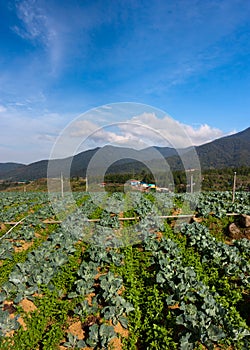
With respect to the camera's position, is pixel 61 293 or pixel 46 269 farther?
pixel 46 269

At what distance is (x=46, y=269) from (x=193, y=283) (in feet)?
12.5

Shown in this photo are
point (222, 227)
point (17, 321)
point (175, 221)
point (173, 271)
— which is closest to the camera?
point (17, 321)

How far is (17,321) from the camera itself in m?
4.59

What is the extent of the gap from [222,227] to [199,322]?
7.43 metres

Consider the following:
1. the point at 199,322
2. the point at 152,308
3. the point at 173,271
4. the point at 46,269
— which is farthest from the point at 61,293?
the point at 199,322

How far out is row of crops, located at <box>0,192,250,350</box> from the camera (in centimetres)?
425

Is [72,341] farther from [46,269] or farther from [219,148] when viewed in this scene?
[219,148]

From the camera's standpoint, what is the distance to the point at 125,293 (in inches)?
225

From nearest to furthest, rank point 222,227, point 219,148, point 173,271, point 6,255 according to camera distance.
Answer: point 173,271, point 6,255, point 222,227, point 219,148

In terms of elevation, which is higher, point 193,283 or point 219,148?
point 219,148

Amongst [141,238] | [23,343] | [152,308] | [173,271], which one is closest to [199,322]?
[152,308]

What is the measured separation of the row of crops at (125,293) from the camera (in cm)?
425

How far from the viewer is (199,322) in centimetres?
414

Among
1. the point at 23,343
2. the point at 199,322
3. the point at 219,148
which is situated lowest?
the point at 23,343
